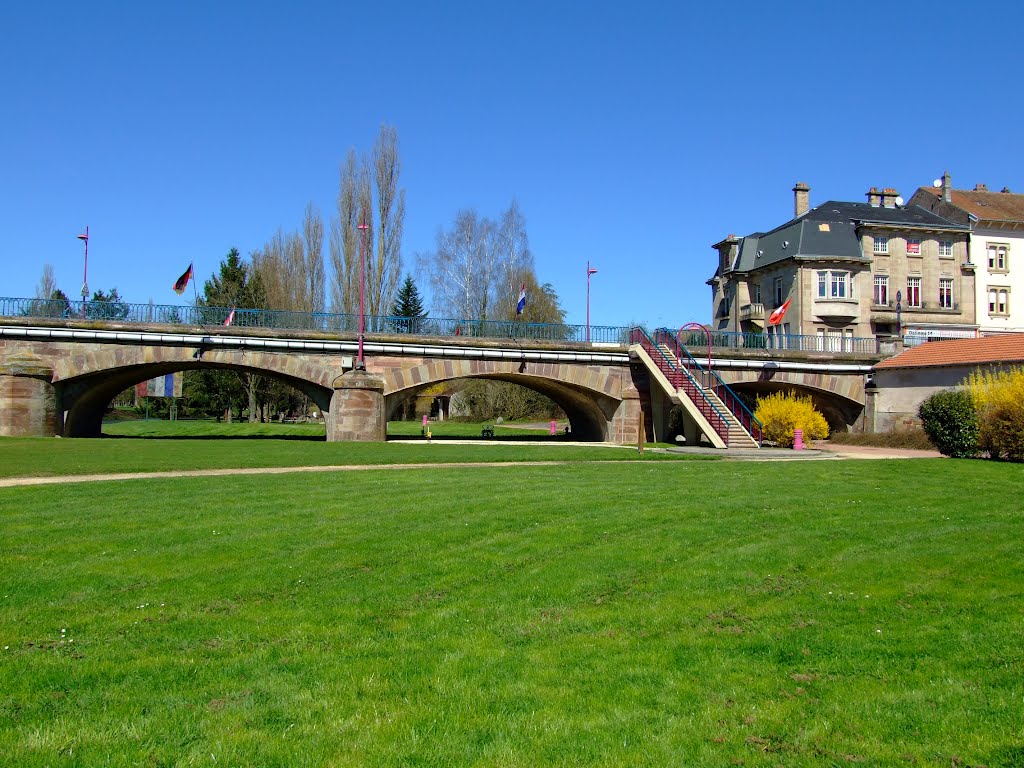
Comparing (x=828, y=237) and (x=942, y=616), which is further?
(x=828, y=237)

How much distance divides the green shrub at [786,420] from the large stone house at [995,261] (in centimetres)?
2905

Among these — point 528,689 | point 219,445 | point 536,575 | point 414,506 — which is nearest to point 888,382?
point 219,445

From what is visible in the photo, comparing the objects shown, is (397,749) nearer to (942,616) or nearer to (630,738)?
(630,738)

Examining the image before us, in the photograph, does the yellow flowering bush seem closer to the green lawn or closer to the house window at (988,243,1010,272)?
the green lawn

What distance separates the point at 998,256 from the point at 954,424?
37.0m

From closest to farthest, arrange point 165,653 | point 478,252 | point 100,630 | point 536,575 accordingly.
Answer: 1. point 165,653
2. point 100,630
3. point 536,575
4. point 478,252

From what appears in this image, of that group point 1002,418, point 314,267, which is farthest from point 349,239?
point 1002,418

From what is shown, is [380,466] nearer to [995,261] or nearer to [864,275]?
[864,275]

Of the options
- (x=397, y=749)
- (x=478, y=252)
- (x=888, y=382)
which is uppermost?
(x=478, y=252)

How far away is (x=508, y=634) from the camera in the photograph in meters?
6.68

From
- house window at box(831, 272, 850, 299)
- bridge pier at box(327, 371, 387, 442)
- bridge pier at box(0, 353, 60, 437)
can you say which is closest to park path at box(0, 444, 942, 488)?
bridge pier at box(327, 371, 387, 442)

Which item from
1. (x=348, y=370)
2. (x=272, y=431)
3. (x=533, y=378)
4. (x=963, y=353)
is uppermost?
(x=963, y=353)

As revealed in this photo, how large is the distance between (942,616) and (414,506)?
693 centimetres

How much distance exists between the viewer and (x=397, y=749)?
4.64 m
